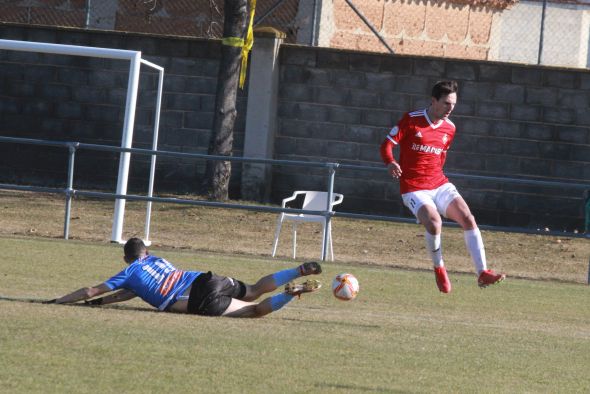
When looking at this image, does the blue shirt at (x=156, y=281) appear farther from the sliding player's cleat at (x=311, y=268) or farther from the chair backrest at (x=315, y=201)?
the chair backrest at (x=315, y=201)

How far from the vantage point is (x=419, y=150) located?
11562mm

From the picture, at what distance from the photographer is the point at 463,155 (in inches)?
780

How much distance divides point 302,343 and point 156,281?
1.73 metres

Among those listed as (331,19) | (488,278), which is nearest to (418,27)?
(331,19)

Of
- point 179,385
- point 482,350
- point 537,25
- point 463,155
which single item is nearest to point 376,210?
point 463,155

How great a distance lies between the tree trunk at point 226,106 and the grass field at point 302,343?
6.40 metres

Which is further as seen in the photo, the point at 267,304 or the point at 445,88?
the point at 445,88

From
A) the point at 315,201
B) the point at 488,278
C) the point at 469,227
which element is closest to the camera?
the point at 488,278

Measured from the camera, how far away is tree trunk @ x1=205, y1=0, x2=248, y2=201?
64.3 feet

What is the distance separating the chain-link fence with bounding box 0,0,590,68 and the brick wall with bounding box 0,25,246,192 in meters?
2.92

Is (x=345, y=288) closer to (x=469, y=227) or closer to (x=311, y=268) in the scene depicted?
(x=311, y=268)

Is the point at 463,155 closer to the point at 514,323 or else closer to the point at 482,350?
the point at 514,323

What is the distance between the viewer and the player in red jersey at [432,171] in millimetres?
11312

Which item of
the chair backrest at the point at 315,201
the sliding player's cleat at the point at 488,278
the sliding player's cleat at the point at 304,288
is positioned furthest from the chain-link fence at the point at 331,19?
the sliding player's cleat at the point at 304,288
